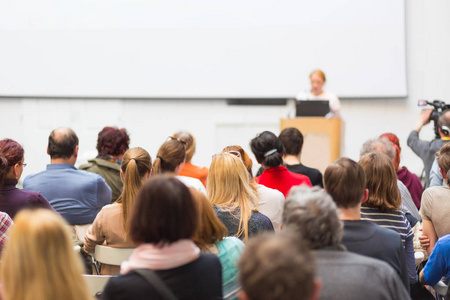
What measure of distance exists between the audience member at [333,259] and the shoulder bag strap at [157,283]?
390mm

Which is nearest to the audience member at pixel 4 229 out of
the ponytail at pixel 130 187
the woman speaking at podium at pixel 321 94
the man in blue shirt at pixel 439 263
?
the ponytail at pixel 130 187

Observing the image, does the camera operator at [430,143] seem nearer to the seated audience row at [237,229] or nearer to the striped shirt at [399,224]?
the seated audience row at [237,229]

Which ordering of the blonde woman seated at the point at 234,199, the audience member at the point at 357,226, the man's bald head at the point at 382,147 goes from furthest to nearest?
the man's bald head at the point at 382,147, the blonde woman seated at the point at 234,199, the audience member at the point at 357,226

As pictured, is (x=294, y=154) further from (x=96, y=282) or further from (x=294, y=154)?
(x=96, y=282)

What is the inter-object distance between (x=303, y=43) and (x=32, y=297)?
19.1 ft

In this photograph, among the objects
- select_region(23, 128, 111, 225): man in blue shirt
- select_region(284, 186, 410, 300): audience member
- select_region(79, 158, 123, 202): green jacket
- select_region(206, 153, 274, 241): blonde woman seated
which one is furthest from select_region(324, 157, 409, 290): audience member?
select_region(79, 158, 123, 202): green jacket

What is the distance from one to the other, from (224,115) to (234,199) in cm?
456

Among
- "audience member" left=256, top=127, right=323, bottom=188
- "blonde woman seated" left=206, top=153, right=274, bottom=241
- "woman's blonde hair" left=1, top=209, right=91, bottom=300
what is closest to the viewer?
"woman's blonde hair" left=1, top=209, right=91, bottom=300

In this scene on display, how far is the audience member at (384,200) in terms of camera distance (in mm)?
2531

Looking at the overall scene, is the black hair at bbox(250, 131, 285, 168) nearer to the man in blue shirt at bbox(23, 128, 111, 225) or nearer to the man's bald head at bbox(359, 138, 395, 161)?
the man's bald head at bbox(359, 138, 395, 161)

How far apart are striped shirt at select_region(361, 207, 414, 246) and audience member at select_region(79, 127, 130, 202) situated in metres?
2.04

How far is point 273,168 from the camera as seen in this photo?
349cm

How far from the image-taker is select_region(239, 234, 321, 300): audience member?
1.16 meters

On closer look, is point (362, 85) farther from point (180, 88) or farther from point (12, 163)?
point (12, 163)
